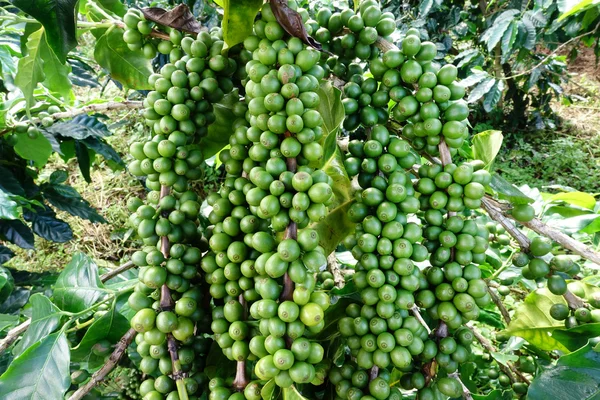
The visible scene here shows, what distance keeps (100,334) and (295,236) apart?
16.1 inches

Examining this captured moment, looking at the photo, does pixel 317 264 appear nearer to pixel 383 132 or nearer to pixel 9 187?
pixel 383 132

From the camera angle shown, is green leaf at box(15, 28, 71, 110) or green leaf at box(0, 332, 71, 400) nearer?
green leaf at box(0, 332, 71, 400)

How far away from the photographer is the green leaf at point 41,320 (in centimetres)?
71

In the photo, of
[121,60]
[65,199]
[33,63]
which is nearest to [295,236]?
[121,60]

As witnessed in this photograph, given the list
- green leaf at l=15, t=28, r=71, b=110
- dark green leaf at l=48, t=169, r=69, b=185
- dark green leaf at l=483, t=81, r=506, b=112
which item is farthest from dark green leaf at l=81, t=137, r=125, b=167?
dark green leaf at l=483, t=81, r=506, b=112

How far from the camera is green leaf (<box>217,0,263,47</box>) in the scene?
59 cm

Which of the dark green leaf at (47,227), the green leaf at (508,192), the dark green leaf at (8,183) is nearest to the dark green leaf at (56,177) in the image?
the dark green leaf at (47,227)

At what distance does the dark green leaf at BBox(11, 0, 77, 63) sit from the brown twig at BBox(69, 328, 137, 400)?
478 millimetres

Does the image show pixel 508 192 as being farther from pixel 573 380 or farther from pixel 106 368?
pixel 106 368

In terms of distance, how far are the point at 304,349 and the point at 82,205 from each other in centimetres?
181

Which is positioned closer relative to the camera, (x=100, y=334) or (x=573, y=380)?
(x=573, y=380)

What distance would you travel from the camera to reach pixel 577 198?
0.92m

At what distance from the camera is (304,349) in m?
0.54

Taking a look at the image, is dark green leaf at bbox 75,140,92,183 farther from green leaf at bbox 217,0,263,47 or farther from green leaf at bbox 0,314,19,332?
green leaf at bbox 217,0,263,47
